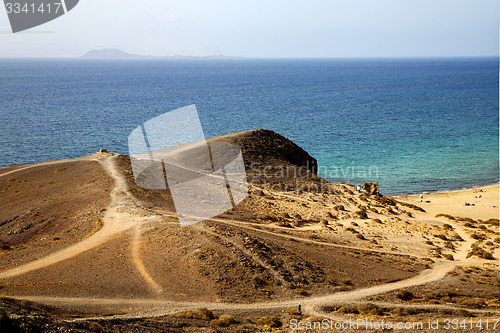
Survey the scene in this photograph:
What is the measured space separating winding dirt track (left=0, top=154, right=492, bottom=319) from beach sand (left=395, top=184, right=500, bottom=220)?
29.2ft

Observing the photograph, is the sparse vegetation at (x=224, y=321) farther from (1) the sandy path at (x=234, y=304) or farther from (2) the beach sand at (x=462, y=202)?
A: (2) the beach sand at (x=462, y=202)

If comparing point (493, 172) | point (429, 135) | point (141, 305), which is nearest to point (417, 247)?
point (141, 305)

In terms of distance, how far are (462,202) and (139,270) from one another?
137 ft

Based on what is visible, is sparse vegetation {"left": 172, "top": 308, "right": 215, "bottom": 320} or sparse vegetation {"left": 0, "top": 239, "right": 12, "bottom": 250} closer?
sparse vegetation {"left": 172, "top": 308, "right": 215, "bottom": 320}

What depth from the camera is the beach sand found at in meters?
46.5

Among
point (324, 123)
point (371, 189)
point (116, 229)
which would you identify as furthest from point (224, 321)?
point (324, 123)

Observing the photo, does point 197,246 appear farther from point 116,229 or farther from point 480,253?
point 480,253

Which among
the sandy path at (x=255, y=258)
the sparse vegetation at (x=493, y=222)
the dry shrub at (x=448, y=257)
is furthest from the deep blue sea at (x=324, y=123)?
the sandy path at (x=255, y=258)

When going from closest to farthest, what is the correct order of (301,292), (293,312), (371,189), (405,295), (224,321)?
(224,321) < (293,312) < (301,292) < (405,295) < (371,189)

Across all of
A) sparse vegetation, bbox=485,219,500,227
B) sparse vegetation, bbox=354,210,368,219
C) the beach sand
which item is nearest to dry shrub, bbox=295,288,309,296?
sparse vegetation, bbox=354,210,368,219

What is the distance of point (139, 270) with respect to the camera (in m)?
23.6

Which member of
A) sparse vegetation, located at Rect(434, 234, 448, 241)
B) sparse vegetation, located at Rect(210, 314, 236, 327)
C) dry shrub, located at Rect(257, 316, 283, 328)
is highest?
sparse vegetation, located at Rect(210, 314, 236, 327)

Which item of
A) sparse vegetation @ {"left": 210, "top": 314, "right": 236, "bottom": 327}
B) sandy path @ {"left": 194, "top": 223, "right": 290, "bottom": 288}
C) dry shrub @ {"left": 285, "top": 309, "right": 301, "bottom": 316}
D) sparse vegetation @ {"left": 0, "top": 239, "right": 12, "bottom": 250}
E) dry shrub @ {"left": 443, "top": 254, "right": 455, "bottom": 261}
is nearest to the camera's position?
sparse vegetation @ {"left": 210, "top": 314, "right": 236, "bottom": 327}

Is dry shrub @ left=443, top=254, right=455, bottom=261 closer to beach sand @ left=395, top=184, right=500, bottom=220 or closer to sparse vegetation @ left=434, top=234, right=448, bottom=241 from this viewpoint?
sparse vegetation @ left=434, top=234, right=448, bottom=241
